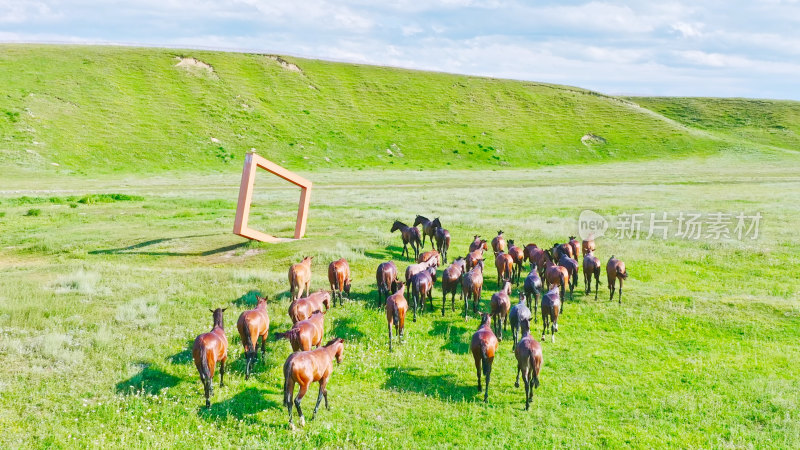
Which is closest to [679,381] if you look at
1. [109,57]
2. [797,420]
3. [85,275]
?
[797,420]

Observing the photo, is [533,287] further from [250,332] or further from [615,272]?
[250,332]

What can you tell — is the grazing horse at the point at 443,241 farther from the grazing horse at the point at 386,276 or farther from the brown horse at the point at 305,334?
the brown horse at the point at 305,334

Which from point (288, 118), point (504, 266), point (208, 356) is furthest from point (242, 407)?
point (288, 118)

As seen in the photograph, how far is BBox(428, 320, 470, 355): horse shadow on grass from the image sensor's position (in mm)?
14742

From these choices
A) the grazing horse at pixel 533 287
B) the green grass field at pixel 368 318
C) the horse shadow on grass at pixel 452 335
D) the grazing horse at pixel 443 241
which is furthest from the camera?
the grazing horse at pixel 443 241

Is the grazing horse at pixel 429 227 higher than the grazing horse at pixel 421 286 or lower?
higher

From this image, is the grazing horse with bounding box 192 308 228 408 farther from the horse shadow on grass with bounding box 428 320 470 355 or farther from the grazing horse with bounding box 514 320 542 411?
the grazing horse with bounding box 514 320 542 411

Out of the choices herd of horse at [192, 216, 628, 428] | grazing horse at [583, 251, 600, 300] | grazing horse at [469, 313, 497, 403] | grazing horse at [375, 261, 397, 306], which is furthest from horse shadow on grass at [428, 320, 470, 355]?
grazing horse at [583, 251, 600, 300]

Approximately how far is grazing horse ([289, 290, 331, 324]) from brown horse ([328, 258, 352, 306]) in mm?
2026

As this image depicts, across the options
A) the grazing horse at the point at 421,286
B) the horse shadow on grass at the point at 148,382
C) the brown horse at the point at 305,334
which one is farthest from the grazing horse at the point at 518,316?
the horse shadow on grass at the point at 148,382

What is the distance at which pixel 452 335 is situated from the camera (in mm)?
15688

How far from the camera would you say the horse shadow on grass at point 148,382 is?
11.5m

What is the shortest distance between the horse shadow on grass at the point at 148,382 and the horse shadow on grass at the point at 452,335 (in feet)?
22.8

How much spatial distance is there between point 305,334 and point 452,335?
5144 mm
